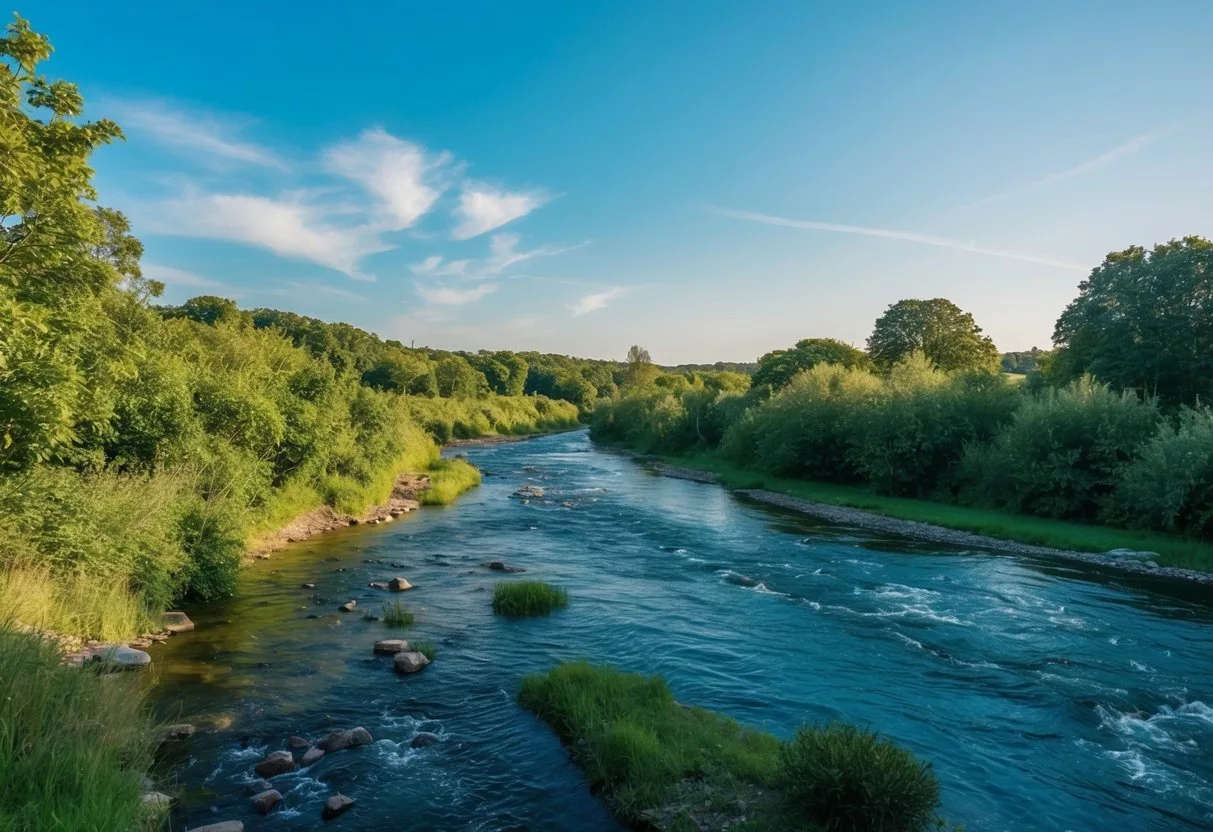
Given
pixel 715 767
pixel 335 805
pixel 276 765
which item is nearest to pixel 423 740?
pixel 335 805

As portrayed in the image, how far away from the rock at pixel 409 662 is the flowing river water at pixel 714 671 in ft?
0.93

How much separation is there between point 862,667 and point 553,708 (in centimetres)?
763

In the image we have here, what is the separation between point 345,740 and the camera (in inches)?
445

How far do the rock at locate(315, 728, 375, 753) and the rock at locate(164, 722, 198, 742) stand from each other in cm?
222

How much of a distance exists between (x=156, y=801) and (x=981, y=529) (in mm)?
35564

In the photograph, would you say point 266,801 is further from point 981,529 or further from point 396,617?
point 981,529

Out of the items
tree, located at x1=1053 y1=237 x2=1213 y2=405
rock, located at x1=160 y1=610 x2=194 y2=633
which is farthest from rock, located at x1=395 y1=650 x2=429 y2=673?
tree, located at x1=1053 y1=237 x2=1213 y2=405

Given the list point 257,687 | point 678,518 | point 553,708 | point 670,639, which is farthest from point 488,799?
point 678,518

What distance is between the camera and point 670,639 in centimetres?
1714

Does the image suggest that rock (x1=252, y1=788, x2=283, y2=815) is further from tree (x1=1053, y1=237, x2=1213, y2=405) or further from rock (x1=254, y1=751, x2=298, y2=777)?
tree (x1=1053, y1=237, x2=1213, y2=405)

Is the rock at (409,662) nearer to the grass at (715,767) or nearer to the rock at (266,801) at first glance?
the grass at (715,767)

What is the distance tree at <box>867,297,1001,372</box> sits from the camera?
243ft

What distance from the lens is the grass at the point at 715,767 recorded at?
8.10 meters

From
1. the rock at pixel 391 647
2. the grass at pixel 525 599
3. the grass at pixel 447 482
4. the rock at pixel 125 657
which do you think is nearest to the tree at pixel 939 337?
the grass at pixel 447 482
